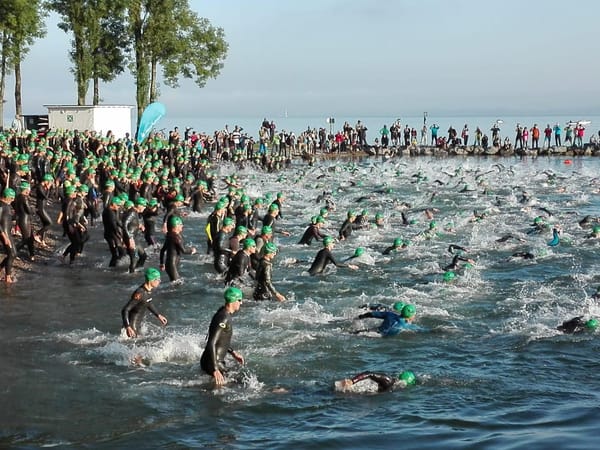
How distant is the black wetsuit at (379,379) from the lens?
1024cm

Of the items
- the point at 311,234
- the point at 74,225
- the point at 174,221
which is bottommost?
the point at 311,234

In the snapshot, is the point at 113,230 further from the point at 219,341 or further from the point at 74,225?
the point at 219,341

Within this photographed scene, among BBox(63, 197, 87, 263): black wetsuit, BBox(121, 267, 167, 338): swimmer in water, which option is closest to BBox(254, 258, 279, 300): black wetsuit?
BBox(121, 267, 167, 338): swimmer in water

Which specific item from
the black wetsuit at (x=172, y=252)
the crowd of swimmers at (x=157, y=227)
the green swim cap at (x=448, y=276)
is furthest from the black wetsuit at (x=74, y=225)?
the green swim cap at (x=448, y=276)

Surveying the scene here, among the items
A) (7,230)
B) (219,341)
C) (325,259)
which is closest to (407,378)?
(219,341)

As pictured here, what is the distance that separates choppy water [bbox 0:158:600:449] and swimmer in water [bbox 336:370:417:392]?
6.4 inches

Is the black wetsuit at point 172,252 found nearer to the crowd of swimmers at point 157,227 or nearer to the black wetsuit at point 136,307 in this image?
the crowd of swimmers at point 157,227

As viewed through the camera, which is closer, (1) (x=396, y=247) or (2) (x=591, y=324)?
(2) (x=591, y=324)

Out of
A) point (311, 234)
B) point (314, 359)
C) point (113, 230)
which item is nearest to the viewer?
point (314, 359)

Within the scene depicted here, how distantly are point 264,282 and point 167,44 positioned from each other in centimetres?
3882

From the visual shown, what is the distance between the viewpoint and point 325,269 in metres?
18.4

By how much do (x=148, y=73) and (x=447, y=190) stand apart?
2249 cm

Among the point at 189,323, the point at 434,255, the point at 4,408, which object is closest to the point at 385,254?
the point at 434,255

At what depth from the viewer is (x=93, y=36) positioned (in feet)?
155
